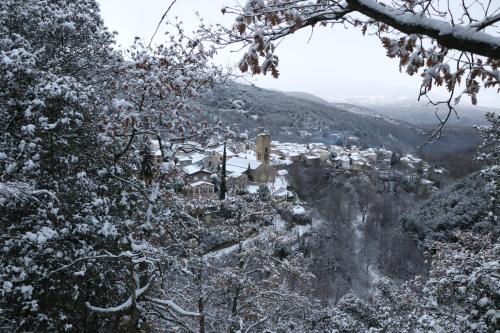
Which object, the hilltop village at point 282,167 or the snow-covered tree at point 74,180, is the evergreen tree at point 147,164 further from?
the hilltop village at point 282,167

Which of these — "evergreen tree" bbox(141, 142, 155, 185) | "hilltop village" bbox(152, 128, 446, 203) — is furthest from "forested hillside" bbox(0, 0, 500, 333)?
"hilltop village" bbox(152, 128, 446, 203)

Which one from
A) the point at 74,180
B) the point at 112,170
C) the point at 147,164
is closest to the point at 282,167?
the point at 147,164

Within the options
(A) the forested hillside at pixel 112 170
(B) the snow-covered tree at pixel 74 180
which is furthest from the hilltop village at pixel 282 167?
(B) the snow-covered tree at pixel 74 180

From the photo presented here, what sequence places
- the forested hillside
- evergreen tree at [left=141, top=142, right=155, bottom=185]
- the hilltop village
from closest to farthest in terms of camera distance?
the forested hillside < evergreen tree at [left=141, top=142, right=155, bottom=185] < the hilltop village

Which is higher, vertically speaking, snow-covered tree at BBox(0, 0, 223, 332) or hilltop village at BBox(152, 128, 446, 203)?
snow-covered tree at BBox(0, 0, 223, 332)

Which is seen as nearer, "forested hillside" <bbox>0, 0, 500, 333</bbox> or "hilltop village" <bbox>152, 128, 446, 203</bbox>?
"forested hillside" <bbox>0, 0, 500, 333</bbox>

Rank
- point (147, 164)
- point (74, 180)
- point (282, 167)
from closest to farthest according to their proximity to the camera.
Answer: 1. point (74, 180)
2. point (147, 164)
3. point (282, 167)

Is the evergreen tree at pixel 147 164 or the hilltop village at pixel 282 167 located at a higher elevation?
the evergreen tree at pixel 147 164

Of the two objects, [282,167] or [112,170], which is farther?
[282,167]

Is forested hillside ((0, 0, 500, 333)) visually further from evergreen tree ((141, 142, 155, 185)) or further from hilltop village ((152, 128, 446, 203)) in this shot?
hilltop village ((152, 128, 446, 203))

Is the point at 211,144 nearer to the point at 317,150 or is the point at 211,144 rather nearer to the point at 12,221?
the point at 12,221

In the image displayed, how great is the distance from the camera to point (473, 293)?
18.4 ft

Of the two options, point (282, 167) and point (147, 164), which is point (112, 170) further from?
point (282, 167)

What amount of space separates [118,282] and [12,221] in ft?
5.09
